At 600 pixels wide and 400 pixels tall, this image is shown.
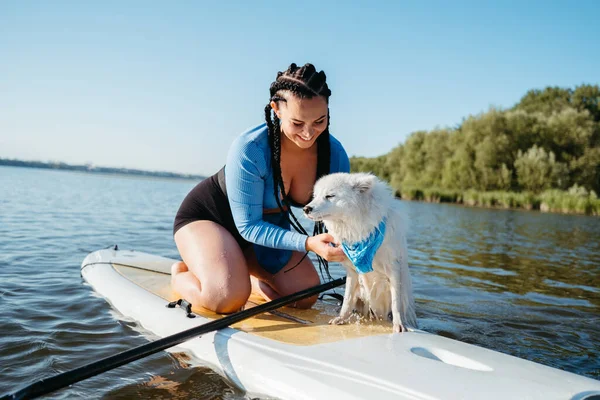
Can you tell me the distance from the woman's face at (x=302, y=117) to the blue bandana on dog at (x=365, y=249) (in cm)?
83

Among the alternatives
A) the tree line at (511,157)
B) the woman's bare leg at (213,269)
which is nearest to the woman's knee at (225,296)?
the woman's bare leg at (213,269)

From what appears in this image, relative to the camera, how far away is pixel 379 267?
3139 mm

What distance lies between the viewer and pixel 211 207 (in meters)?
3.98

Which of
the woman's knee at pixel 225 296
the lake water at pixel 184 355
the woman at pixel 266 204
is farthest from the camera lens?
the woman's knee at pixel 225 296

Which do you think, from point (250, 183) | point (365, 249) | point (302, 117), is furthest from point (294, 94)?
point (365, 249)

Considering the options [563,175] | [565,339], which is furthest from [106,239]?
[563,175]

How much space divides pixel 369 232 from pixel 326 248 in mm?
322

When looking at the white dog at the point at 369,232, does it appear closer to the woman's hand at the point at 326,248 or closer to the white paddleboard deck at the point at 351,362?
the woman's hand at the point at 326,248

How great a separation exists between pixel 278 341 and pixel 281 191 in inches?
48.9

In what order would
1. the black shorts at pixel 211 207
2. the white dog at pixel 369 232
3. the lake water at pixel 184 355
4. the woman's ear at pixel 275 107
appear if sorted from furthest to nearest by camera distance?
the black shorts at pixel 211 207
the woman's ear at pixel 275 107
the lake water at pixel 184 355
the white dog at pixel 369 232

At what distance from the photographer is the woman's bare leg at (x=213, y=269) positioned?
141 inches

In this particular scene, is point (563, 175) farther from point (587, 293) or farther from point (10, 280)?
point (10, 280)

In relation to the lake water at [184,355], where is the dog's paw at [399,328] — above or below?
above

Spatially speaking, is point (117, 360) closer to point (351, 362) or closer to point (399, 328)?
point (351, 362)
